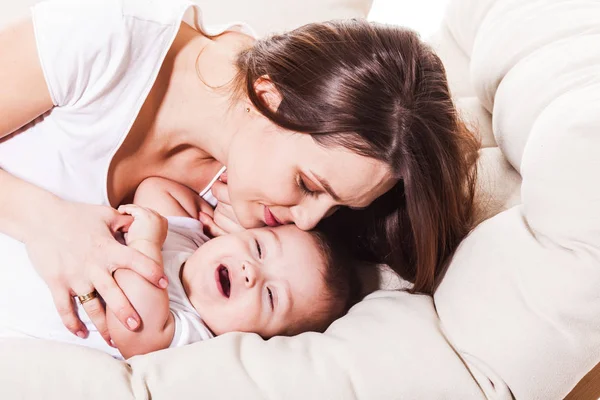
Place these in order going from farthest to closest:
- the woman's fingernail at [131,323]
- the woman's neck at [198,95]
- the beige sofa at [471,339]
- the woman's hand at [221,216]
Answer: the woman's hand at [221,216], the woman's neck at [198,95], the woman's fingernail at [131,323], the beige sofa at [471,339]

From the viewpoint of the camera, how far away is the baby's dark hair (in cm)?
124

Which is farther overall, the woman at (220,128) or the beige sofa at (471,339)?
the woman at (220,128)

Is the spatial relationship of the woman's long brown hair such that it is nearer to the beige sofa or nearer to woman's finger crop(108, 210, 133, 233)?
A: the beige sofa

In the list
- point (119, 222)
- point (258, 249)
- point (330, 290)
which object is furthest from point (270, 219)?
point (119, 222)

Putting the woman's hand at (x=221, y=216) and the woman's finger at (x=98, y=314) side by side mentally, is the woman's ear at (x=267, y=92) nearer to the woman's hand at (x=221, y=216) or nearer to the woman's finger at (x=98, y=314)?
the woman's hand at (x=221, y=216)

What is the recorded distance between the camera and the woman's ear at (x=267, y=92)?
1.17m

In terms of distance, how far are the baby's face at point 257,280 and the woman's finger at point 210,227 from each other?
0.56 feet

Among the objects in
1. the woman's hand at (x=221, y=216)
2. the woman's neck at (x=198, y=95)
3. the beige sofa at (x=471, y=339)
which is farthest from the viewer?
the woman's hand at (x=221, y=216)

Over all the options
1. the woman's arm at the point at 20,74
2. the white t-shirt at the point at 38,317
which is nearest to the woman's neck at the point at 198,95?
the woman's arm at the point at 20,74

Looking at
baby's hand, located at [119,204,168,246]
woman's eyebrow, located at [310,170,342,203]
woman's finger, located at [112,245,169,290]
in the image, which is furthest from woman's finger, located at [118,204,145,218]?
woman's eyebrow, located at [310,170,342,203]

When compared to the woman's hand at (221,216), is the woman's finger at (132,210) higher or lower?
higher

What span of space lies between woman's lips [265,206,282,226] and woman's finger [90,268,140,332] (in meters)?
0.31

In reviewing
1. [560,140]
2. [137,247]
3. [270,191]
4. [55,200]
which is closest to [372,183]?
[270,191]

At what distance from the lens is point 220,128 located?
1.29m
